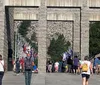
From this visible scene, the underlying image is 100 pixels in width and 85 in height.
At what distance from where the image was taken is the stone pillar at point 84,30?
38156 millimetres

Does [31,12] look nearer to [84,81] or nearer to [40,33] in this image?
[40,33]

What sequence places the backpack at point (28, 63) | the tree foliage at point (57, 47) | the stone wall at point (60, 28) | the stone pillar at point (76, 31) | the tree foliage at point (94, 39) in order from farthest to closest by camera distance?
the tree foliage at point (57, 47)
the tree foliage at point (94, 39)
the stone wall at point (60, 28)
the stone pillar at point (76, 31)
the backpack at point (28, 63)

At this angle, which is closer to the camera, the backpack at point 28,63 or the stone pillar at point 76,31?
the backpack at point 28,63

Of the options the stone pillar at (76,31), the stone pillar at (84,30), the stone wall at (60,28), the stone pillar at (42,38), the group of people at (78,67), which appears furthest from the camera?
the stone wall at (60,28)

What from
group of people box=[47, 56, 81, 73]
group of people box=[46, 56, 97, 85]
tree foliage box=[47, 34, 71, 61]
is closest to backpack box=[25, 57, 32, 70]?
group of people box=[46, 56, 97, 85]

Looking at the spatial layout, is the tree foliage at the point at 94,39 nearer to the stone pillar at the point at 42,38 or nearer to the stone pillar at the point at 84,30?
the stone pillar at the point at 84,30

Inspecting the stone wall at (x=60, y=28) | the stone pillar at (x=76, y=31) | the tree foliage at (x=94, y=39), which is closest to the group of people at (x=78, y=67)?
the stone pillar at (x=76, y=31)

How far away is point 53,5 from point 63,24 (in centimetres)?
5922

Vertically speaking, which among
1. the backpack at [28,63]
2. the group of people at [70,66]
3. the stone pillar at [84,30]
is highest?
the stone pillar at [84,30]

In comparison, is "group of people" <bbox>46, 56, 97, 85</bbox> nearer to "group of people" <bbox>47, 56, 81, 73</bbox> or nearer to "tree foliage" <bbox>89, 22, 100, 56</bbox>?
"group of people" <bbox>47, 56, 81, 73</bbox>

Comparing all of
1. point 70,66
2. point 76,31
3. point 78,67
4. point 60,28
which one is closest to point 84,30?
point 70,66

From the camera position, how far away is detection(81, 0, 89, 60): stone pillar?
38.2 meters

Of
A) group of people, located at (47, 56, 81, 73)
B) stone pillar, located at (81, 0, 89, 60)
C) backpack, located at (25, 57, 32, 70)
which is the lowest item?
group of people, located at (47, 56, 81, 73)

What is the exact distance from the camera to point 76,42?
4469cm
